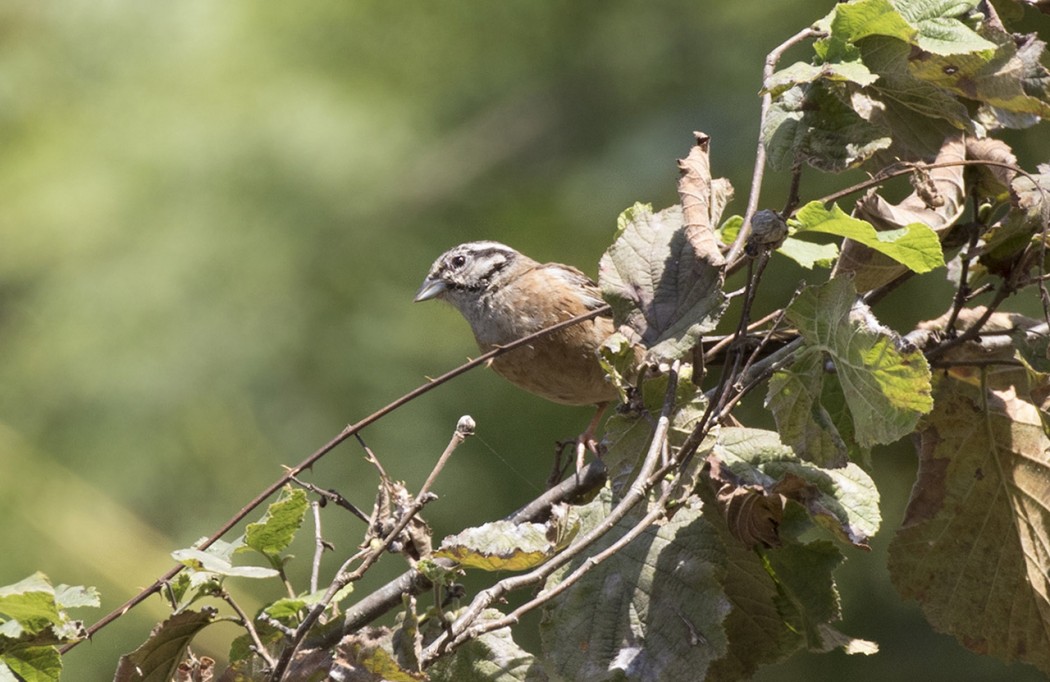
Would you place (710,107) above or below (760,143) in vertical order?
above

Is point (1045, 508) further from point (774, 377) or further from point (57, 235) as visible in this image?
point (57, 235)

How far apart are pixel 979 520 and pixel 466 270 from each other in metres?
2.29

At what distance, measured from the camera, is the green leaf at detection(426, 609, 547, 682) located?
5.29 ft

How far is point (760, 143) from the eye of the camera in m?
1.63

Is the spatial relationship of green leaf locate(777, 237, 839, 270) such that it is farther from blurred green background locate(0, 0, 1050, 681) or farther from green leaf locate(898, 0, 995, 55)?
blurred green background locate(0, 0, 1050, 681)

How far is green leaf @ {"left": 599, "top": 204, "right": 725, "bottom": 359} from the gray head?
6.78ft

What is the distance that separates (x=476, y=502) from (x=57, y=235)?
2081mm

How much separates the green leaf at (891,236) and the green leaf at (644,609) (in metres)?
0.44

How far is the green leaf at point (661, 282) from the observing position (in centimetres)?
155

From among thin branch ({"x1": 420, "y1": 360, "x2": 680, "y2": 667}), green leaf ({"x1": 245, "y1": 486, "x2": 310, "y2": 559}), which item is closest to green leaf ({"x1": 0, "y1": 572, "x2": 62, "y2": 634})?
green leaf ({"x1": 245, "y1": 486, "x2": 310, "y2": 559})

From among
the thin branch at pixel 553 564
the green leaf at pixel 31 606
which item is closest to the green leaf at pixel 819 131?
the thin branch at pixel 553 564

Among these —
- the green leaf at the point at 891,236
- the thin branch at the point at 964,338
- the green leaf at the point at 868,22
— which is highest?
the green leaf at the point at 868,22

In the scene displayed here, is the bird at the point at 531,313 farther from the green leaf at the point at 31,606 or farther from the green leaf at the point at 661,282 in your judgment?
the green leaf at the point at 31,606

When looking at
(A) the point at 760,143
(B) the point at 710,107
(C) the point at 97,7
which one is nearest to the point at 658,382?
(A) the point at 760,143
